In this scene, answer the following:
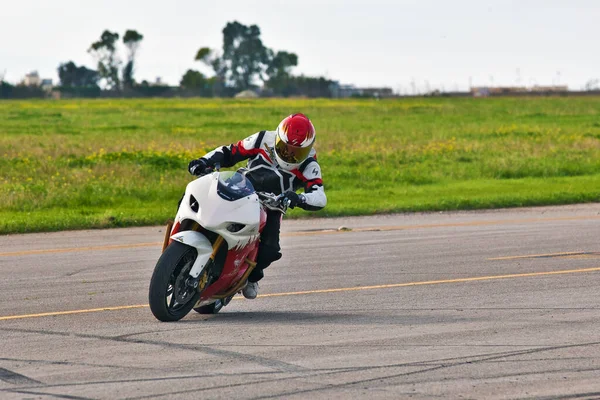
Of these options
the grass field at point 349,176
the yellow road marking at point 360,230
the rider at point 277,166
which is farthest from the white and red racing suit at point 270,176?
the grass field at point 349,176

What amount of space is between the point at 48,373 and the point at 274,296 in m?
3.66

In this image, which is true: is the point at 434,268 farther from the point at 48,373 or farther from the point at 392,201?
the point at 392,201

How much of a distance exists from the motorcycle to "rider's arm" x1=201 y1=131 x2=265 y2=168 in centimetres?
58

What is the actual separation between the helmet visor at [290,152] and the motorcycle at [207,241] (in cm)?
43

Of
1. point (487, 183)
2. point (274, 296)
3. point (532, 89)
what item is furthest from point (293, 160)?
point (532, 89)

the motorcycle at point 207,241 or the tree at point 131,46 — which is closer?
the motorcycle at point 207,241

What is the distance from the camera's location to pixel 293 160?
8.47m

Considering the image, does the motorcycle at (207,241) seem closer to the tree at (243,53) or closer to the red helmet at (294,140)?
the red helmet at (294,140)

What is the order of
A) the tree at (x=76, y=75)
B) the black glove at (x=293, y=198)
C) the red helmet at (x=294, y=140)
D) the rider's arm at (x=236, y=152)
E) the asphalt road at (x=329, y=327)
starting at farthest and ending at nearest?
the tree at (x=76, y=75) < the rider's arm at (x=236, y=152) < the red helmet at (x=294, y=140) < the black glove at (x=293, y=198) < the asphalt road at (x=329, y=327)

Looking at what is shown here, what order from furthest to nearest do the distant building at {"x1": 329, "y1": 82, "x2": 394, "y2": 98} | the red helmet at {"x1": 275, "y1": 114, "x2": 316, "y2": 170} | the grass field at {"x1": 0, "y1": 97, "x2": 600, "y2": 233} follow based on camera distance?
the distant building at {"x1": 329, "y1": 82, "x2": 394, "y2": 98} → the grass field at {"x1": 0, "y1": 97, "x2": 600, "y2": 233} → the red helmet at {"x1": 275, "y1": 114, "x2": 316, "y2": 170}

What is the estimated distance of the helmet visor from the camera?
27.4ft

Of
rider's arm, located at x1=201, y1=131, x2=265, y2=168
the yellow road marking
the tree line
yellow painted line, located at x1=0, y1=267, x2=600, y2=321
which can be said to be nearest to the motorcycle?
rider's arm, located at x1=201, y1=131, x2=265, y2=168

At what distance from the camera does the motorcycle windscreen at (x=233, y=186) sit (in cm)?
776

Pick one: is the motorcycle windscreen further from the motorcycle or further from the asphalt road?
the asphalt road
